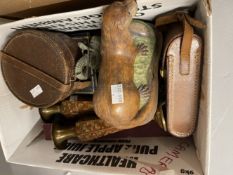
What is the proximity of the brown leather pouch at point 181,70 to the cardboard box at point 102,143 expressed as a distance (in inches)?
1.1

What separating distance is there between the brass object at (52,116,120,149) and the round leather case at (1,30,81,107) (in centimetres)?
20

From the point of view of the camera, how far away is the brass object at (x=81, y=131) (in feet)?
3.73

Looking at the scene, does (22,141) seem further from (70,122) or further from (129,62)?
(129,62)

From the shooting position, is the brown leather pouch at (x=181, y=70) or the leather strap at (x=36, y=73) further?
the leather strap at (x=36, y=73)

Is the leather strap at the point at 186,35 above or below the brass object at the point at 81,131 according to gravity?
above

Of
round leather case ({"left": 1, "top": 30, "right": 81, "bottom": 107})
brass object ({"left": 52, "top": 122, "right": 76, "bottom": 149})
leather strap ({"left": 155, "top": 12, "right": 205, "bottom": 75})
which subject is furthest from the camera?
brass object ({"left": 52, "top": 122, "right": 76, "bottom": 149})

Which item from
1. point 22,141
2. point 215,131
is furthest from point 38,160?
point 215,131

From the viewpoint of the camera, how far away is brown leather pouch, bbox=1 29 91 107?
0.95 m

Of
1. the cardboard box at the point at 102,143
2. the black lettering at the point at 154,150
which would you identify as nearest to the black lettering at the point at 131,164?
the cardboard box at the point at 102,143

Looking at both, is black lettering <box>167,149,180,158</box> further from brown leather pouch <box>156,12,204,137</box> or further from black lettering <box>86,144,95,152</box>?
black lettering <box>86,144,95,152</box>

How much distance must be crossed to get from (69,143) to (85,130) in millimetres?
131

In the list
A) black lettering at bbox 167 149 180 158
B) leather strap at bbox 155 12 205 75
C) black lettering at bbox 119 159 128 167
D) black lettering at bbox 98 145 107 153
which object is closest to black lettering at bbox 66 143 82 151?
black lettering at bbox 98 145 107 153

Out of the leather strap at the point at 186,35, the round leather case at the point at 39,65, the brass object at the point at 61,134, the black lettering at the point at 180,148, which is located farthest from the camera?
the brass object at the point at 61,134

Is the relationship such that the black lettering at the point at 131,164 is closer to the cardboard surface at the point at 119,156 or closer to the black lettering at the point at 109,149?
A: the cardboard surface at the point at 119,156
